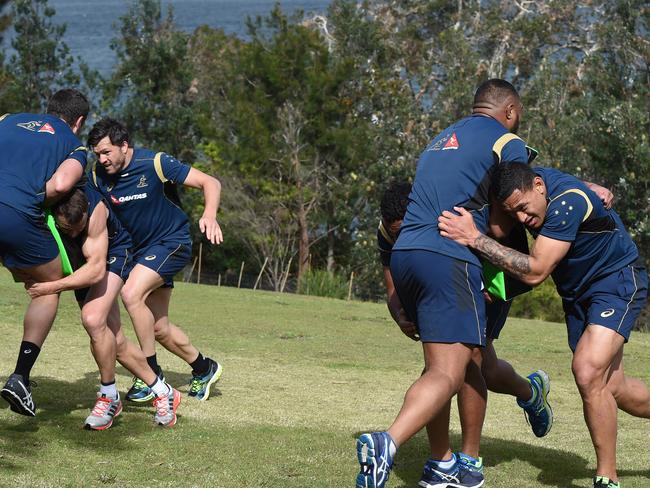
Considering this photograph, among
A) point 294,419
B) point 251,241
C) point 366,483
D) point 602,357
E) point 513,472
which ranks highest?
point 602,357

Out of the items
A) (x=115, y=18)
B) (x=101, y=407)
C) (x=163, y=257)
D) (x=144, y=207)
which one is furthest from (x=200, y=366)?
(x=115, y=18)

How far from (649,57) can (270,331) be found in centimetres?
2648

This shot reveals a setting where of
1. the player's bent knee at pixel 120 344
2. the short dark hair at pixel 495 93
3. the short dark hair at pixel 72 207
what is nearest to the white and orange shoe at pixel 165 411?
the player's bent knee at pixel 120 344

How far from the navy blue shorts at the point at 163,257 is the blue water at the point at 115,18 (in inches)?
3191

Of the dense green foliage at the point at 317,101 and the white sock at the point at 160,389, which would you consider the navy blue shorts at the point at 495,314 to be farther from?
the dense green foliage at the point at 317,101

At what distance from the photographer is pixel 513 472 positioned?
7.00 m

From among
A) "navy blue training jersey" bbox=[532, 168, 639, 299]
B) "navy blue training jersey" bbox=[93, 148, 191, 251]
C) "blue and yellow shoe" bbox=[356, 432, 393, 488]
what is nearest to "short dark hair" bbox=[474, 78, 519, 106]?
"navy blue training jersey" bbox=[532, 168, 639, 299]

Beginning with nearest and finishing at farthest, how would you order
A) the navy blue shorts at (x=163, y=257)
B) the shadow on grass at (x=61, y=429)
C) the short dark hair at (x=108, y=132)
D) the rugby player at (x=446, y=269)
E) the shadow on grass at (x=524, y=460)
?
the rugby player at (x=446, y=269), the shadow on grass at (x=524, y=460), the shadow on grass at (x=61, y=429), the short dark hair at (x=108, y=132), the navy blue shorts at (x=163, y=257)

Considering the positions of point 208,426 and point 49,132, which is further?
point 208,426

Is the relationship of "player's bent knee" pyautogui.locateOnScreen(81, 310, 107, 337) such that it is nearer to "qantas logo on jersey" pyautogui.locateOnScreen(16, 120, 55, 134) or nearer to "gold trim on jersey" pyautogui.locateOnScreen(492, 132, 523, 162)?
"qantas logo on jersey" pyautogui.locateOnScreen(16, 120, 55, 134)

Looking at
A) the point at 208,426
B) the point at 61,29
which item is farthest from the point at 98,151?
the point at 61,29

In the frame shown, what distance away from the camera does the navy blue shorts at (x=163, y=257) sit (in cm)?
885

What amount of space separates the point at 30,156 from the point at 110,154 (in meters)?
1.16

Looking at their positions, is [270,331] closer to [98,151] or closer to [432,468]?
[98,151]
